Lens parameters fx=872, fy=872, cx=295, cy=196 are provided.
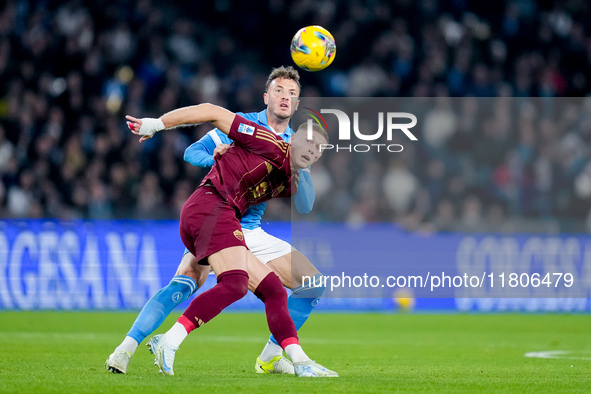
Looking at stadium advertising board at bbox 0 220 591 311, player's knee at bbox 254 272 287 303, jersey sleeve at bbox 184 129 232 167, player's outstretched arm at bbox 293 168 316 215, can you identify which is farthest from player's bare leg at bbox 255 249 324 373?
stadium advertising board at bbox 0 220 591 311

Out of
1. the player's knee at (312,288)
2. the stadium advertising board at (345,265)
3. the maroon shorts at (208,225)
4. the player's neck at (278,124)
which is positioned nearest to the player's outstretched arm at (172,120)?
the maroon shorts at (208,225)

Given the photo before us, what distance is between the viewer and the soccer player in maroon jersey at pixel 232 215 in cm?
575

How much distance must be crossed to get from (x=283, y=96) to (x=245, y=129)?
1029 mm

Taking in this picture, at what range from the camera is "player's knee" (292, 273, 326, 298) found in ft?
21.3

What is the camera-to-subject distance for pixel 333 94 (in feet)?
55.4

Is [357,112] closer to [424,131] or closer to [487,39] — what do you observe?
[424,131]

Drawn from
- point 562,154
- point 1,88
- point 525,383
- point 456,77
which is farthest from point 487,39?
point 525,383

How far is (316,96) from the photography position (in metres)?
16.4

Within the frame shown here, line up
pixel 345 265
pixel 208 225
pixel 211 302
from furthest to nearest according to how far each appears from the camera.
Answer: pixel 345 265, pixel 208 225, pixel 211 302

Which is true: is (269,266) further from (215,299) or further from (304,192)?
(215,299)

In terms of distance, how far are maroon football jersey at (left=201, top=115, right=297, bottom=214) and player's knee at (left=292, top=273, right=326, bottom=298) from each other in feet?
2.60

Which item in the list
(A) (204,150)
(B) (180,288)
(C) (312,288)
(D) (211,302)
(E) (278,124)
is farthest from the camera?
(E) (278,124)

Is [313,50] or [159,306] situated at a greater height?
[313,50]

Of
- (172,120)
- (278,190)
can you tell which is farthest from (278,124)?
(172,120)
